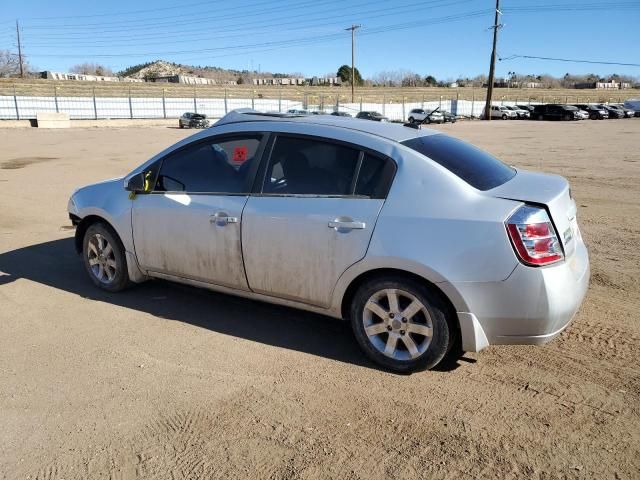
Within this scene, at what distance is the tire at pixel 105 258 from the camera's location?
203 inches

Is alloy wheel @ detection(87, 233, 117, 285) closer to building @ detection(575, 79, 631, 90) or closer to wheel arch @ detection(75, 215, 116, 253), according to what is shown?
wheel arch @ detection(75, 215, 116, 253)

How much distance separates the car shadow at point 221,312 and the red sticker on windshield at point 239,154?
4.39 feet

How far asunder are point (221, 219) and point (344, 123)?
1.20m

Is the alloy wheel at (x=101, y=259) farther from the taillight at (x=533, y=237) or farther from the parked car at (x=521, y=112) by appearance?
the parked car at (x=521, y=112)

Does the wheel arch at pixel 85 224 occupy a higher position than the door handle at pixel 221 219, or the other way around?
the door handle at pixel 221 219

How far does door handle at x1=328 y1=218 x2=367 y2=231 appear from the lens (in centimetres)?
367

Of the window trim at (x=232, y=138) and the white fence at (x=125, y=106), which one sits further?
the white fence at (x=125, y=106)

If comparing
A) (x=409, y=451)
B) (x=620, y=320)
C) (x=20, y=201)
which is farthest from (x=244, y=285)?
(x=20, y=201)

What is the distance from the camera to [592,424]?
309 centimetres

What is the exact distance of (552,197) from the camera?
3602 millimetres

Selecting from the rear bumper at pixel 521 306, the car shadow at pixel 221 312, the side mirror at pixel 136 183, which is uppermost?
the side mirror at pixel 136 183

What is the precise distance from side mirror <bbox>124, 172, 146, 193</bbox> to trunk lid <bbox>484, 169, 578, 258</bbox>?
295cm

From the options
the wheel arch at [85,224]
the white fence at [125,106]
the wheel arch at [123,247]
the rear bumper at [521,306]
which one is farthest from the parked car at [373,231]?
the white fence at [125,106]

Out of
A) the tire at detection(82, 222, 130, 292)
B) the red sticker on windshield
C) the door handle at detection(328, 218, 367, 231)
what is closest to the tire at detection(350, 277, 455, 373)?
the door handle at detection(328, 218, 367, 231)
